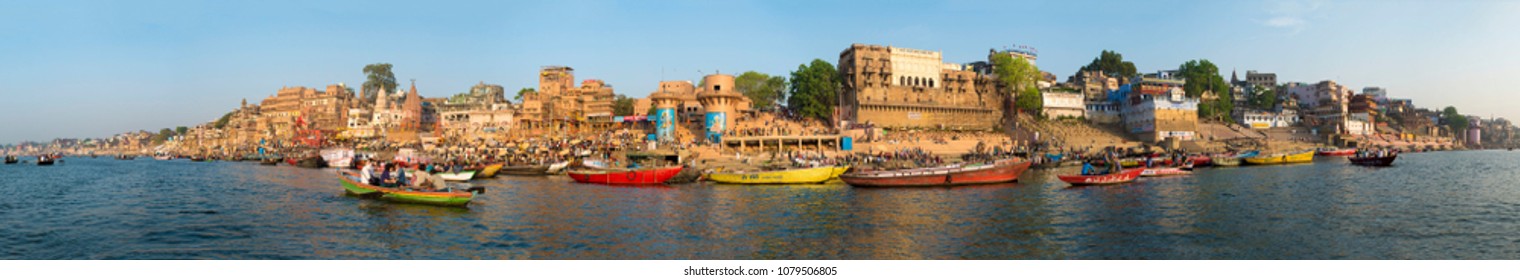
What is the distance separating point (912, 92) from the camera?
203 feet

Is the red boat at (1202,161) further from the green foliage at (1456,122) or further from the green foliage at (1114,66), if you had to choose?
the green foliage at (1456,122)

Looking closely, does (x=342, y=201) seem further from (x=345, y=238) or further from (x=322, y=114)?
(x=322, y=114)

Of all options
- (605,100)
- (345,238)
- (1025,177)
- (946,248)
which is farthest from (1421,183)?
(605,100)

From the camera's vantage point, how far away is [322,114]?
92.4 metres

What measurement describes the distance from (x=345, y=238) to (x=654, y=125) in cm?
4449

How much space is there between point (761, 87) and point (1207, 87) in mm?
43045

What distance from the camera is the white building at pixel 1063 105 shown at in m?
65.6

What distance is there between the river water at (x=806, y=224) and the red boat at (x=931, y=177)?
1007mm

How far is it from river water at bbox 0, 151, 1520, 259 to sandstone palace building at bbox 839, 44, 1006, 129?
32431 mm

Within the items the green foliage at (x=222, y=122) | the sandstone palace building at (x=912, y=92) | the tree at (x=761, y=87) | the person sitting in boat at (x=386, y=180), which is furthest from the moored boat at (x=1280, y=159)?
the green foliage at (x=222, y=122)

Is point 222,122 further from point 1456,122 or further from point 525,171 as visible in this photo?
point 1456,122

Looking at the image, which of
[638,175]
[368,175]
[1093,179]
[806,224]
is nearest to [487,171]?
[638,175]

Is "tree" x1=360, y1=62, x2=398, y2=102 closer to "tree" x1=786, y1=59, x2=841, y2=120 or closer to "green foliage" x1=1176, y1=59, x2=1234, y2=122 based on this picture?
"tree" x1=786, y1=59, x2=841, y2=120

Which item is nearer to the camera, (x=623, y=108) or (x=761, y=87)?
(x=623, y=108)
